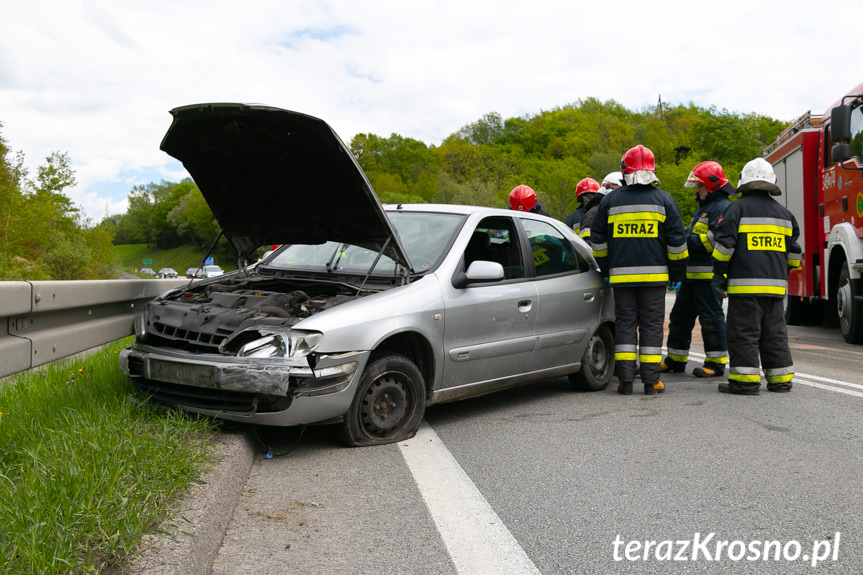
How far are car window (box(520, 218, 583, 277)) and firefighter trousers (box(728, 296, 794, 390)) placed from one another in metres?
1.52

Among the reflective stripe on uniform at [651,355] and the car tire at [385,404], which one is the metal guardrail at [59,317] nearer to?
the car tire at [385,404]

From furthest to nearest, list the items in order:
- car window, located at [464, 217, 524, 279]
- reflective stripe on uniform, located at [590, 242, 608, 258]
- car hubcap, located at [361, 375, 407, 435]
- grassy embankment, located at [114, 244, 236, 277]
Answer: grassy embankment, located at [114, 244, 236, 277] < reflective stripe on uniform, located at [590, 242, 608, 258] < car window, located at [464, 217, 524, 279] < car hubcap, located at [361, 375, 407, 435]

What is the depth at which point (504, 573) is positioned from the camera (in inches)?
112

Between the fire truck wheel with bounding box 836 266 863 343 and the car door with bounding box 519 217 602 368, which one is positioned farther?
the fire truck wheel with bounding box 836 266 863 343

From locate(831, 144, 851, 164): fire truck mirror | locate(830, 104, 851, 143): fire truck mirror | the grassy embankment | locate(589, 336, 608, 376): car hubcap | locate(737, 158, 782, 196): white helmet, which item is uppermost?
the grassy embankment

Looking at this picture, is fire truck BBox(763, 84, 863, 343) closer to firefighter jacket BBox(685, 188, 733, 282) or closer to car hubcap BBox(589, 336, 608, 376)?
firefighter jacket BBox(685, 188, 733, 282)

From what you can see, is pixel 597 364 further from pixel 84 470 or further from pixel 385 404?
pixel 84 470

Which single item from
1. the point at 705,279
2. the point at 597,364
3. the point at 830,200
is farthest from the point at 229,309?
the point at 830,200

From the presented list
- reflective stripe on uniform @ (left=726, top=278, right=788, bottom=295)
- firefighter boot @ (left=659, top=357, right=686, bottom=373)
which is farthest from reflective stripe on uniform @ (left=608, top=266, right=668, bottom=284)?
firefighter boot @ (left=659, top=357, right=686, bottom=373)

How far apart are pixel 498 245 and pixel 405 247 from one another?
2.51 feet

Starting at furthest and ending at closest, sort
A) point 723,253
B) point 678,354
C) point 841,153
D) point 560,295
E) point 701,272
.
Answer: point 841,153
point 678,354
point 701,272
point 723,253
point 560,295

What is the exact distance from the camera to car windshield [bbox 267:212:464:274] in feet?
17.7

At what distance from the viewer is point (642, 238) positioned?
6516 millimetres

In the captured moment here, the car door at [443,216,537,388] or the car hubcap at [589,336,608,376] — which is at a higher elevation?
the car door at [443,216,537,388]
